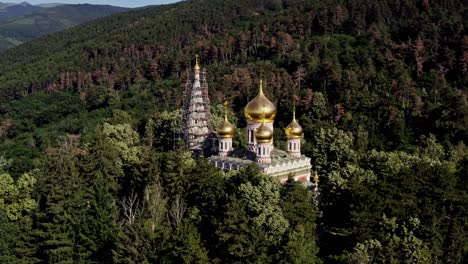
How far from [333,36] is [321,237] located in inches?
1731

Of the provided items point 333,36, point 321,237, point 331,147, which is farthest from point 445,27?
point 321,237

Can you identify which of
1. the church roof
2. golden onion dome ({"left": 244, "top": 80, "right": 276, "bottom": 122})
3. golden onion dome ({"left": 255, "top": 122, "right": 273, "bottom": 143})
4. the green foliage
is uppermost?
golden onion dome ({"left": 244, "top": 80, "right": 276, "bottom": 122})

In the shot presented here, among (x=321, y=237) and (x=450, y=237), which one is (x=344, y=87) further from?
(x=450, y=237)

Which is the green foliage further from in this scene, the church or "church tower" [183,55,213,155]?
"church tower" [183,55,213,155]

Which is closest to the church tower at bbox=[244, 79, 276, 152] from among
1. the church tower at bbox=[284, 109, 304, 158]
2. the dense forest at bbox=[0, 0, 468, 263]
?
the church tower at bbox=[284, 109, 304, 158]

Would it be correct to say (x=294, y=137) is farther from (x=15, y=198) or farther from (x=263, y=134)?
(x=15, y=198)

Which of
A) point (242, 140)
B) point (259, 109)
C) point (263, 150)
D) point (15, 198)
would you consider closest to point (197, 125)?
point (242, 140)

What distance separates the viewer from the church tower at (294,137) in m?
38.6

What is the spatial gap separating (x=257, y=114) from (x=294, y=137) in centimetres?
298

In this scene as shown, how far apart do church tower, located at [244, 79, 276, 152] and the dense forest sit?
4.66 meters

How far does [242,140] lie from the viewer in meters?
44.7

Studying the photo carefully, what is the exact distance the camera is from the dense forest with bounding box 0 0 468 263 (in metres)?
28.3

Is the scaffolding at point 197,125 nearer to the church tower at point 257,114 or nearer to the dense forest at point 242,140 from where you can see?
the dense forest at point 242,140

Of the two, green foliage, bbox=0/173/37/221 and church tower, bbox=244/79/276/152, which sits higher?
church tower, bbox=244/79/276/152
